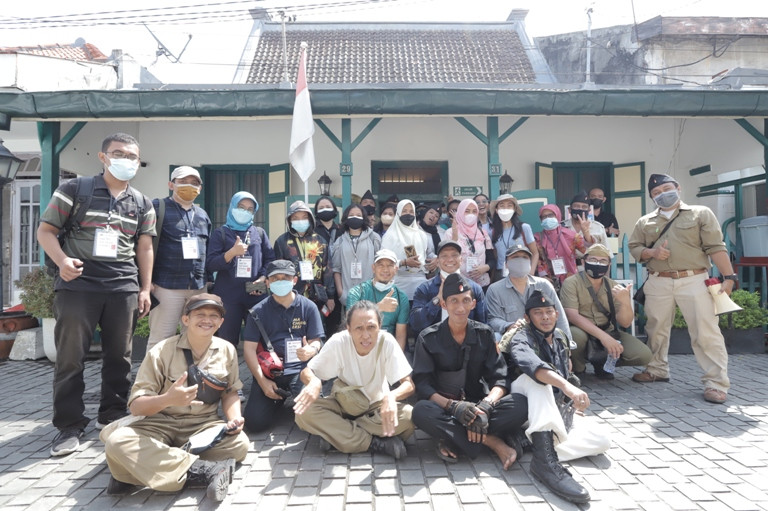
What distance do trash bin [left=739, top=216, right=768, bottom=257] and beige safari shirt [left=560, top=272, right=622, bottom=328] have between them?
3.59 m

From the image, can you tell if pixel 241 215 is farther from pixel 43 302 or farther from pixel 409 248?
pixel 43 302

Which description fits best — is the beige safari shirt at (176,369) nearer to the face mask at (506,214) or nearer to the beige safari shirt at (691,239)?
the face mask at (506,214)

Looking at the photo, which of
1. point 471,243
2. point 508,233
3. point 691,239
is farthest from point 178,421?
point 691,239

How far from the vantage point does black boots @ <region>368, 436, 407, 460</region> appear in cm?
326

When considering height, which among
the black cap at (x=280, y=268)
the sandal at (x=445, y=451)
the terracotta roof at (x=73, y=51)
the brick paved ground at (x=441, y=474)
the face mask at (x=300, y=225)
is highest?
the terracotta roof at (x=73, y=51)

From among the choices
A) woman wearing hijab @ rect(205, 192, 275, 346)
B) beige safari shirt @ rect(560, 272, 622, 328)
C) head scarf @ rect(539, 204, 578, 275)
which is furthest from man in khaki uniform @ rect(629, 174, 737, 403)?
woman wearing hijab @ rect(205, 192, 275, 346)

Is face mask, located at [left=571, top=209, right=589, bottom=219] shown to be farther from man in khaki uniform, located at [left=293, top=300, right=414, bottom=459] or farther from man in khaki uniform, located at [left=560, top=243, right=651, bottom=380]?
man in khaki uniform, located at [left=293, top=300, right=414, bottom=459]

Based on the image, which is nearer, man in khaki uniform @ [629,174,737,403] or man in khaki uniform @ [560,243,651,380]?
man in khaki uniform @ [629,174,737,403]

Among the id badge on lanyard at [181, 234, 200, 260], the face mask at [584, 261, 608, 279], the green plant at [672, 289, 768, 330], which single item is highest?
the id badge on lanyard at [181, 234, 200, 260]

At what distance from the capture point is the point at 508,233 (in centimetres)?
538

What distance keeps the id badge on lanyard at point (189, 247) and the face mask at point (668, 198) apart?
4.62 meters

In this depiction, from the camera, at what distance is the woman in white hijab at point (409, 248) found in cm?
502

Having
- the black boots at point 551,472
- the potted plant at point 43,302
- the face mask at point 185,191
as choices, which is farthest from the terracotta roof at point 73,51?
the black boots at point 551,472

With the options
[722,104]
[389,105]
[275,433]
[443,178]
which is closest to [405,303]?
[275,433]
